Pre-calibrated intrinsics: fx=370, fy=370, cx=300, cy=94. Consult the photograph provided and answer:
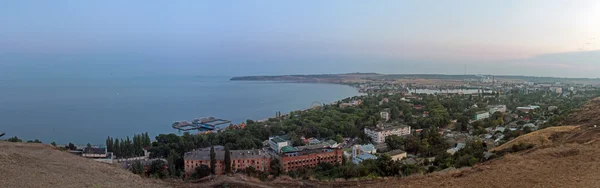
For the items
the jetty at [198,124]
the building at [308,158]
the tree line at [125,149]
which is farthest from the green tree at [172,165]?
the jetty at [198,124]

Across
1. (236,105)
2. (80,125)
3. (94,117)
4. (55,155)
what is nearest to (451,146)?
(55,155)

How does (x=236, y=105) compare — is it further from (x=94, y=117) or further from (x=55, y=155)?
(x=55, y=155)

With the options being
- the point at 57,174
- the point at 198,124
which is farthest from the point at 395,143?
the point at 198,124

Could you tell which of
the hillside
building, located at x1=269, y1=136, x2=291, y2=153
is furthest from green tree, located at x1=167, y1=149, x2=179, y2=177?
the hillside

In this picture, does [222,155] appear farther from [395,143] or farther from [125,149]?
[395,143]

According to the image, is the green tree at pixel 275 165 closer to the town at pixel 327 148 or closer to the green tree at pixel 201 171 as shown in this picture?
the town at pixel 327 148

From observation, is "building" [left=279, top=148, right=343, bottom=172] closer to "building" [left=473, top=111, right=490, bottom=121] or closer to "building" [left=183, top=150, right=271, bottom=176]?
"building" [left=183, top=150, right=271, bottom=176]
